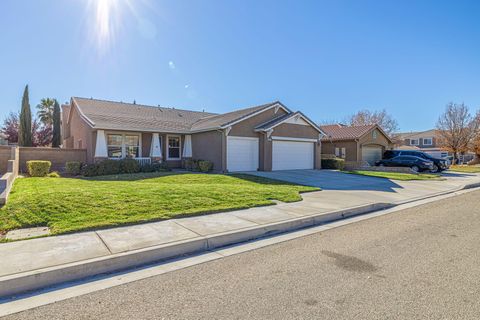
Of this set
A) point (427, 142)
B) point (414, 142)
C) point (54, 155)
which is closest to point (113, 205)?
point (54, 155)

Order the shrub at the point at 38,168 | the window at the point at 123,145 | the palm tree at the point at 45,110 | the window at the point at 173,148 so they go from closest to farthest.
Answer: the shrub at the point at 38,168 < the window at the point at 123,145 < the window at the point at 173,148 < the palm tree at the point at 45,110

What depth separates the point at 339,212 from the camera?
776cm

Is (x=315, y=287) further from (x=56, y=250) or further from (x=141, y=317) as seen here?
(x=56, y=250)

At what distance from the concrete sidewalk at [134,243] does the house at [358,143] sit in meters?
21.1

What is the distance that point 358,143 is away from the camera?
2747 centimetres

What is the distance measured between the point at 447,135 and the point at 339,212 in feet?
130

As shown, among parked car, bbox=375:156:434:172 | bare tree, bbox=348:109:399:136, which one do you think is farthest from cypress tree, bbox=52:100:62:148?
bare tree, bbox=348:109:399:136

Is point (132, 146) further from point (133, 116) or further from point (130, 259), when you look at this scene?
point (130, 259)

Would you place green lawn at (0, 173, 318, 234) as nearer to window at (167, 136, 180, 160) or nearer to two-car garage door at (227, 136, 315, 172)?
two-car garage door at (227, 136, 315, 172)

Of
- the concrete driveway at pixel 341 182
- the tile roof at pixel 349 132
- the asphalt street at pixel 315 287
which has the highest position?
the tile roof at pixel 349 132

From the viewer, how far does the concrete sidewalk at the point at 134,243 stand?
3.86 metres

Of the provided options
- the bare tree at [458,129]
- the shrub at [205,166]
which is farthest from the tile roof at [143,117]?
the bare tree at [458,129]

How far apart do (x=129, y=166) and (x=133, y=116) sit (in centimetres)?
527

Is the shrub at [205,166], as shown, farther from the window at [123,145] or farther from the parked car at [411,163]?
the parked car at [411,163]
